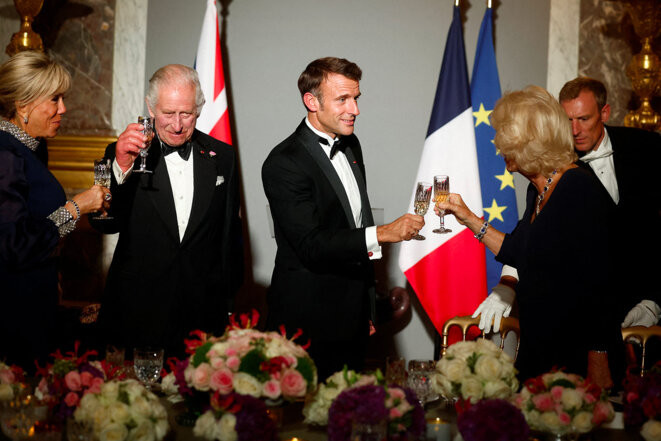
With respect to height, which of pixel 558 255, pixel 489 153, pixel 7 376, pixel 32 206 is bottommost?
pixel 7 376

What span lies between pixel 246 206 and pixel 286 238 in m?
2.03

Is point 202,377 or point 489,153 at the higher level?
point 489,153

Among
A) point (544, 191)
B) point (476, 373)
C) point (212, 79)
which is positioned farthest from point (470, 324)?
point (212, 79)

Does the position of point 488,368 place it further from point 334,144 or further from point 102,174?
point 102,174

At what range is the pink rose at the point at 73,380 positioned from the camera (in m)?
1.79

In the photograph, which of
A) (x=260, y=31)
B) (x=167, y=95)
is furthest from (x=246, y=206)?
(x=167, y=95)

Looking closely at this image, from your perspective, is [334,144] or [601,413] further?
[334,144]

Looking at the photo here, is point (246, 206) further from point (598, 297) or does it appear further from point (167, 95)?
point (598, 297)

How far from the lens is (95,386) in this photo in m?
1.78

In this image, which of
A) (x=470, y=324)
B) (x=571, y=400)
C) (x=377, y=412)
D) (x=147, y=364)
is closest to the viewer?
(x=377, y=412)

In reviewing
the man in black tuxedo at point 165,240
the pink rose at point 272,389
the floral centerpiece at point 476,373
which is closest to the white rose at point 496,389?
the floral centerpiece at point 476,373

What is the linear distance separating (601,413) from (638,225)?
2025 mm

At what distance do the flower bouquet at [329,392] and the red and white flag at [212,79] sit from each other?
2.80 metres

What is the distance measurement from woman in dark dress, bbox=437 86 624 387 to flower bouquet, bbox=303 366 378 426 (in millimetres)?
917
